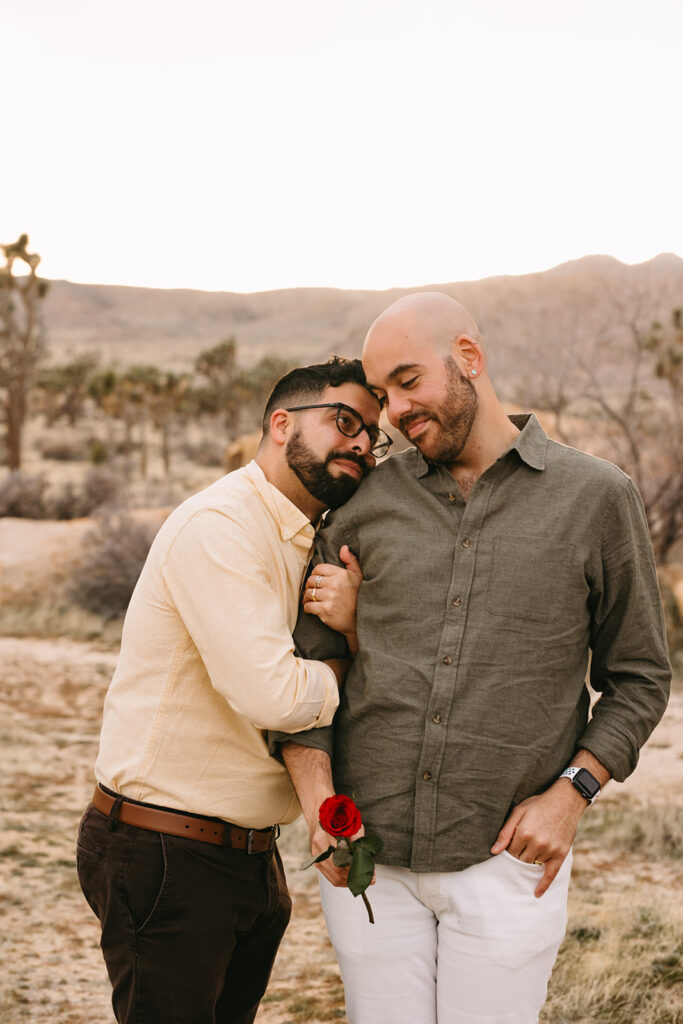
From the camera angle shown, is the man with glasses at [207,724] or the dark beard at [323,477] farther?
the dark beard at [323,477]

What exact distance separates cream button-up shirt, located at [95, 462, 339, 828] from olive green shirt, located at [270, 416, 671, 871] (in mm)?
177

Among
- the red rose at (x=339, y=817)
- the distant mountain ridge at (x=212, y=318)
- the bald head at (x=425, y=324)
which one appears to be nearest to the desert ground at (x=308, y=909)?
the red rose at (x=339, y=817)

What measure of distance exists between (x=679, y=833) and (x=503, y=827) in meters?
4.26

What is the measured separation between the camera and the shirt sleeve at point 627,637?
2260 millimetres

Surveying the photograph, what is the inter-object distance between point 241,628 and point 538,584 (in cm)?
69

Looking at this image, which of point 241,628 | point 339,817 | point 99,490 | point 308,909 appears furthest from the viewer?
point 99,490

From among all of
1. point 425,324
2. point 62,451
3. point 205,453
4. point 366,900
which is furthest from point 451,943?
point 205,453

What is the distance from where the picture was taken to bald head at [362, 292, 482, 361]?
236 cm

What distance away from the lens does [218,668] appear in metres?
2.21

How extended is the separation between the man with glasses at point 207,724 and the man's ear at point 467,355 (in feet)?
1.02

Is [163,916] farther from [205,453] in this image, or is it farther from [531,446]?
[205,453]

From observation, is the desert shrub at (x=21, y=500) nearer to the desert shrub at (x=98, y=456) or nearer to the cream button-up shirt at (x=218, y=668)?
the desert shrub at (x=98, y=456)

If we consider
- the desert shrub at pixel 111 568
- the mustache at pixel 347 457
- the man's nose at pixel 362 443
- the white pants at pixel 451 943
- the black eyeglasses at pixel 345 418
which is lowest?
the desert shrub at pixel 111 568

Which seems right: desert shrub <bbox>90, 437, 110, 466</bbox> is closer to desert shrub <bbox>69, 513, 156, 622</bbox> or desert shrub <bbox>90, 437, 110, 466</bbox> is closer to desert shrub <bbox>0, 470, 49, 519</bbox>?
desert shrub <bbox>0, 470, 49, 519</bbox>
